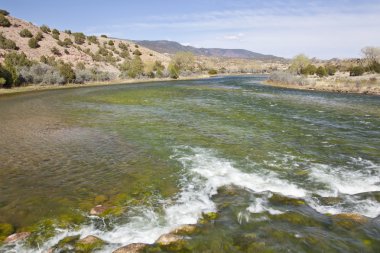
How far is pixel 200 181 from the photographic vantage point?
432 inches

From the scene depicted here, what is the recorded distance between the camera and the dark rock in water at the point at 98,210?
8.45 meters

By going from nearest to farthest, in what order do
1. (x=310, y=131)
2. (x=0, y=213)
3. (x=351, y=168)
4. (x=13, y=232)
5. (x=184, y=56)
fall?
(x=13, y=232) → (x=0, y=213) → (x=351, y=168) → (x=310, y=131) → (x=184, y=56)

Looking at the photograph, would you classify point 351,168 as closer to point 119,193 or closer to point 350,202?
point 350,202

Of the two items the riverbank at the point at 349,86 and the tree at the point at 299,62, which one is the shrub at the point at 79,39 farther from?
the riverbank at the point at 349,86

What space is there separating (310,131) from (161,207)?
42.6 ft

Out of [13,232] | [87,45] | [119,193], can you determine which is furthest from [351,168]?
[87,45]

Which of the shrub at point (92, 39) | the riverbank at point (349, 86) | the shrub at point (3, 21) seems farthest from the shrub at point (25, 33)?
the riverbank at point (349, 86)

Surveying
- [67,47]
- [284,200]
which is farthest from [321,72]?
[284,200]

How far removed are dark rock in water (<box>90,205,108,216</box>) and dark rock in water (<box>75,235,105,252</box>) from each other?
49.7 inches

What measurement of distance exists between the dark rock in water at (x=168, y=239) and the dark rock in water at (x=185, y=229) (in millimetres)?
194

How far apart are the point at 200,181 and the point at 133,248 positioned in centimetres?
456

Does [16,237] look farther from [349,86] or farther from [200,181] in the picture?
[349,86]

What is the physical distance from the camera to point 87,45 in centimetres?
9200

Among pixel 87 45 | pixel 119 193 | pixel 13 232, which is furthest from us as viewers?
pixel 87 45
